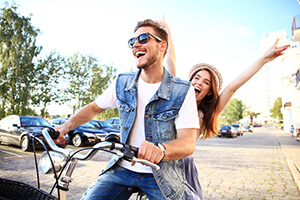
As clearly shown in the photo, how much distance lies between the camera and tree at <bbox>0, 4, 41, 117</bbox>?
24906mm

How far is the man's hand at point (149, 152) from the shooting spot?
1245mm

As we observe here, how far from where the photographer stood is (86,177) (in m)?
6.66

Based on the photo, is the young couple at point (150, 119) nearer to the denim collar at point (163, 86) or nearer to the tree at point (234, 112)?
the denim collar at point (163, 86)

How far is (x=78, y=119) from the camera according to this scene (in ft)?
6.82

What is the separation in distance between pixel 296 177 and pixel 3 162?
30.2ft

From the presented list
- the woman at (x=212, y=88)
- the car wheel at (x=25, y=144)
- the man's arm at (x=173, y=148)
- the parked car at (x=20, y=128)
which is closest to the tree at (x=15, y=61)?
the parked car at (x=20, y=128)

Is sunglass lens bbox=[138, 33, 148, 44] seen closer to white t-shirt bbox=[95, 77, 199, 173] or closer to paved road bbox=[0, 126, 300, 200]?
white t-shirt bbox=[95, 77, 199, 173]

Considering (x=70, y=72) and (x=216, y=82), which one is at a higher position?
(x=70, y=72)

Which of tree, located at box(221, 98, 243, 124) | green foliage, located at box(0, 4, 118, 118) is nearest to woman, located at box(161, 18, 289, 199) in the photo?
green foliage, located at box(0, 4, 118, 118)

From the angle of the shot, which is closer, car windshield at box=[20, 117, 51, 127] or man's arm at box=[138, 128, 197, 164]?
man's arm at box=[138, 128, 197, 164]

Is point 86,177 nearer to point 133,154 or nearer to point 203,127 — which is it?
point 203,127

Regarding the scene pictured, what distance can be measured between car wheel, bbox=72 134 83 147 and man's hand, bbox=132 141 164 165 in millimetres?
12746

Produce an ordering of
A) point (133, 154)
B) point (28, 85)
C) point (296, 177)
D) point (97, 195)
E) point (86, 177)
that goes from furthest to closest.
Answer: point (28, 85) → point (296, 177) → point (86, 177) → point (97, 195) → point (133, 154)

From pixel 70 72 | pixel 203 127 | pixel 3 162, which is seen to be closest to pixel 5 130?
pixel 3 162
